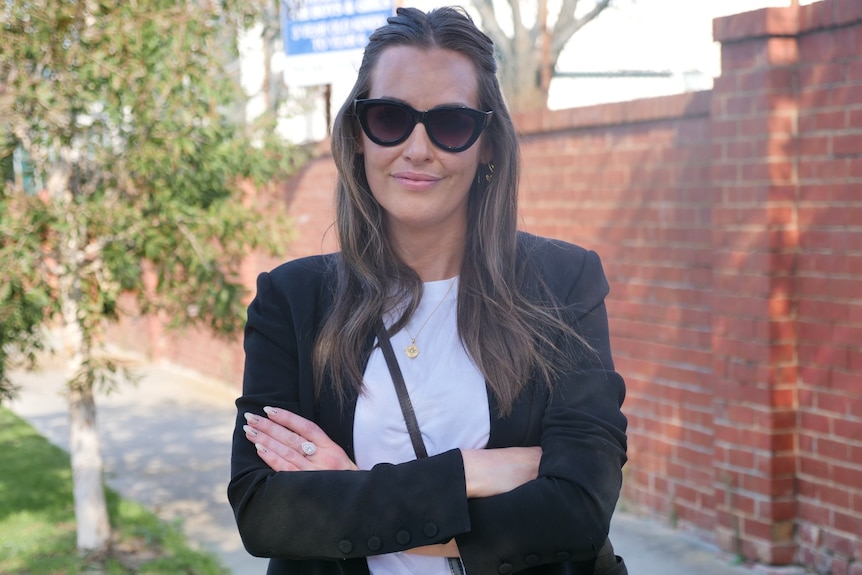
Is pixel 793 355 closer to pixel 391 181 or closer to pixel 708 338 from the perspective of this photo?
pixel 708 338

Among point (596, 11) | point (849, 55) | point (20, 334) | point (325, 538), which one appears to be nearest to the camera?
point (325, 538)

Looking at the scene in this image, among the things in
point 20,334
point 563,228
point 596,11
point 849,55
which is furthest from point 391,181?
point 596,11

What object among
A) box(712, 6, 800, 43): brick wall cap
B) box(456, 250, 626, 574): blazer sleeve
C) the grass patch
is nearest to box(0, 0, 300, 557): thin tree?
the grass patch

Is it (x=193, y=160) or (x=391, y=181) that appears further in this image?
(x=193, y=160)

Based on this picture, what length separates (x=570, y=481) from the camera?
2221mm

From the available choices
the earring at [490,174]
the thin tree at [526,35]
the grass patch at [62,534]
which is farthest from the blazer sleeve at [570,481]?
the thin tree at [526,35]

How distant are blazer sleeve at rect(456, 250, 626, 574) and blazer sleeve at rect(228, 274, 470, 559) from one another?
3.0 inches

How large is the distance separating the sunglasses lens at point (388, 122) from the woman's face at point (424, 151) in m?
0.02

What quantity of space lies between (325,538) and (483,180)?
0.85m

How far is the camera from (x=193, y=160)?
5.52 meters

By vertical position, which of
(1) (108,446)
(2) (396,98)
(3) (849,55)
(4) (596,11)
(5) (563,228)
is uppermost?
(4) (596,11)

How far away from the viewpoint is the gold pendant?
7.56 ft

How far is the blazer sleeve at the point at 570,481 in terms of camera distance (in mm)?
2145

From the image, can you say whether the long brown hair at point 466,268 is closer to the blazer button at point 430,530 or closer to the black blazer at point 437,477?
the black blazer at point 437,477
